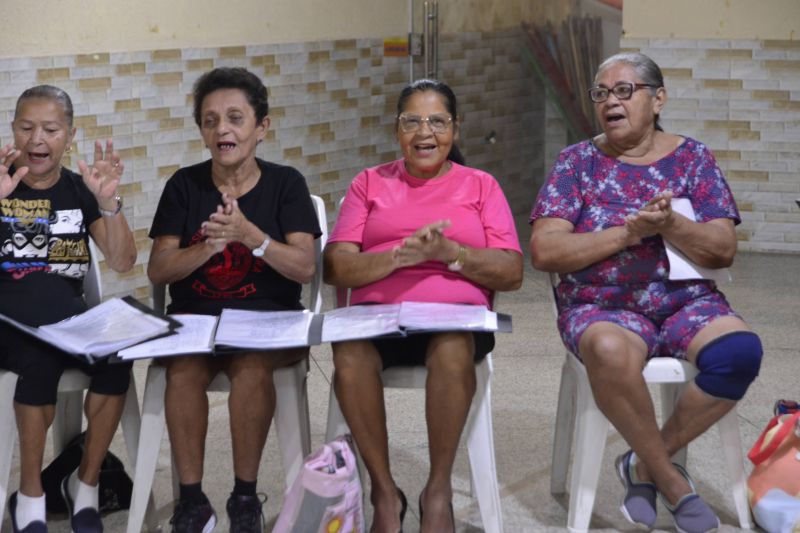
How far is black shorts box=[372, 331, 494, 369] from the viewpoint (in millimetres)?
3104

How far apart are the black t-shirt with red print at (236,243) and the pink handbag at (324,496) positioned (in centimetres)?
54

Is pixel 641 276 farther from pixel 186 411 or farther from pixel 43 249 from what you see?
pixel 43 249

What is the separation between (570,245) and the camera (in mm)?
3229

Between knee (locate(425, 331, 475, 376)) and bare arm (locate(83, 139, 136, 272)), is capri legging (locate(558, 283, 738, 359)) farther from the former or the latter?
bare arm (locate(83, 139, 136, 272))

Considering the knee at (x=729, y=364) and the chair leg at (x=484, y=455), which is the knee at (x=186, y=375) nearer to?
the chair leg at (x=484, y=455)

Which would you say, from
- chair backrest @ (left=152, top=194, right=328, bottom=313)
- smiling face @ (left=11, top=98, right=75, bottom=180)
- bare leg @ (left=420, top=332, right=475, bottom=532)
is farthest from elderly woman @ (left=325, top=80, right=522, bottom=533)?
smiling face @ (left=11, top=98, right=75, bottom=180)

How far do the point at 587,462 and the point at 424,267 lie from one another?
0.65 m

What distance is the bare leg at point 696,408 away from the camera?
308cm

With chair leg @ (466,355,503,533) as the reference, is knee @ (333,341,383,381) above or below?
above

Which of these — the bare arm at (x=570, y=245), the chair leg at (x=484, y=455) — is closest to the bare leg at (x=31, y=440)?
the chair leg at (x=484, y=455)

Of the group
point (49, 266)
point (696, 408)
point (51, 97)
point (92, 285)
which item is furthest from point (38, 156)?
point (696, 408)

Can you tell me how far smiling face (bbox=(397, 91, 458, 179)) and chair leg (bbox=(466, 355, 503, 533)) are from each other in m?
0.57

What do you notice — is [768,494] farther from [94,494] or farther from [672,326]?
[94,494]

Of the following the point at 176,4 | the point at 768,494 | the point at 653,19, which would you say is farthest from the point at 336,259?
the point at 653,19
